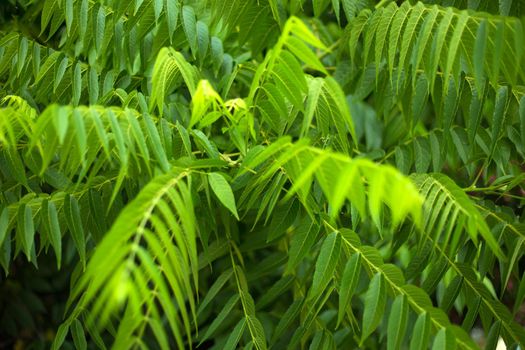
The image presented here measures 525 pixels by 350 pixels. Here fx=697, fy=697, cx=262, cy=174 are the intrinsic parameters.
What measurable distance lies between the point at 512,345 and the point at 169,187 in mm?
930

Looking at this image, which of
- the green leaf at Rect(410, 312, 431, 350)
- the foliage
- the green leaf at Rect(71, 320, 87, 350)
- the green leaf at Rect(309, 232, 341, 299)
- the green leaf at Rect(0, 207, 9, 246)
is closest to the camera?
the foliage

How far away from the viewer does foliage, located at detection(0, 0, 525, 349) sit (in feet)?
4.14

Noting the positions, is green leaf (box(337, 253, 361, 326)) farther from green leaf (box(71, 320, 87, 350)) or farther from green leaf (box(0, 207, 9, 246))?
green leaf (box(0, 207, 9, 246))

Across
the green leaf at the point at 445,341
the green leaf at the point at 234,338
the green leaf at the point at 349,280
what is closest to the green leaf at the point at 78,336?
the green leaf at the point at 234,338

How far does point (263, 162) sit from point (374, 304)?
405 mm

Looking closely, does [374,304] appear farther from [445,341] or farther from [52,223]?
[52,223]

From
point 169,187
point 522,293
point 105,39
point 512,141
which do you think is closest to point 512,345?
point 522,293

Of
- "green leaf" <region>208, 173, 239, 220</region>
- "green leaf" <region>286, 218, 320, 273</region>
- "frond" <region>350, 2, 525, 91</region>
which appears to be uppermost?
"frond" <region>350, 2, 525, 91</region>

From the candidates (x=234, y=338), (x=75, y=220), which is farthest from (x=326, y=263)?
(x=75, y=220)

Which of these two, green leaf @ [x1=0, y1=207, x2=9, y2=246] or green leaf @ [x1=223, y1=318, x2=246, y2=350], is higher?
green leaf @ [x1=0, y1=207, x2=9, y2=246]

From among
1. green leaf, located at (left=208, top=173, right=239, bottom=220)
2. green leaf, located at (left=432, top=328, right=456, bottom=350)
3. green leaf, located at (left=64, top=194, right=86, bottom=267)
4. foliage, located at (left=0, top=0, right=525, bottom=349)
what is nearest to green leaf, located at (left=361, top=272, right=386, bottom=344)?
foliage, located at (left=0, top=0, right=525, bottom=349)

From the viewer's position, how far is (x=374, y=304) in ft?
4.72

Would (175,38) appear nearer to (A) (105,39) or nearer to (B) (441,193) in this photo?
(A) (105,39)

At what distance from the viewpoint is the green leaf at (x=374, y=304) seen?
55.9 inches
